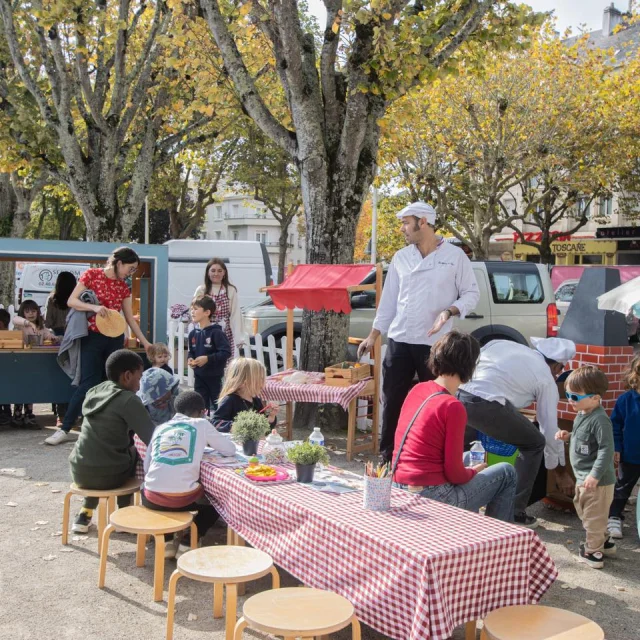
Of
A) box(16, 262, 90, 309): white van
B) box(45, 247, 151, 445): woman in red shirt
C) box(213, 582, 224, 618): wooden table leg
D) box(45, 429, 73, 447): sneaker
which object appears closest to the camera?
box(213, 582, 224, 618): wooden table leg

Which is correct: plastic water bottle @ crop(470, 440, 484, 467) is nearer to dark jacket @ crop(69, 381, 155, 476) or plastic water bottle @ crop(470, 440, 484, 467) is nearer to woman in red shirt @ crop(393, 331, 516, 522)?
woman in red shirt @ crop(393, 331, 516, 522)

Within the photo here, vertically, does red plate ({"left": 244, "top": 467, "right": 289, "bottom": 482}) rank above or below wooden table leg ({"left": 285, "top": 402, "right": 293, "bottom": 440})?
above

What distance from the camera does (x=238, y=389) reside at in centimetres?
542

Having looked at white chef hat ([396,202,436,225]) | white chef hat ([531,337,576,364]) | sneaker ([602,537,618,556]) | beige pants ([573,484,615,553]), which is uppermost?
white chef hat ([396,202,436,225])

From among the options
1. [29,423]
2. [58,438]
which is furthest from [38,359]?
[58,438]

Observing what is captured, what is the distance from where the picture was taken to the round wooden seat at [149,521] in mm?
4160

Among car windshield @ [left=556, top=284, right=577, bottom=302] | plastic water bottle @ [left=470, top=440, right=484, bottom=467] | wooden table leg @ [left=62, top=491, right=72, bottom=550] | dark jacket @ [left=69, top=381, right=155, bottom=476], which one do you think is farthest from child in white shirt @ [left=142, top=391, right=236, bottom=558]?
car windshield @ [left=556, top=284, right=577, bottom=302]

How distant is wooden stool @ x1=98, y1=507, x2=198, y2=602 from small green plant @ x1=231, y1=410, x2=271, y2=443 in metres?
0.57

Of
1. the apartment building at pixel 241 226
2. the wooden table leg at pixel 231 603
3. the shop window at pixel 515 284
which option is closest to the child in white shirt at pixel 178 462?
the wooden table leg at pixel 231 603

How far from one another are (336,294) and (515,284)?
6889 mm

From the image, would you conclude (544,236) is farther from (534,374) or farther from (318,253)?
(534,374)

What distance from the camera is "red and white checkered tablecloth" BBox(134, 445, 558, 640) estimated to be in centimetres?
304

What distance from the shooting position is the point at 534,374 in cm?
539

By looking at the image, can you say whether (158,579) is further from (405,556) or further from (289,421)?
(289,421)
